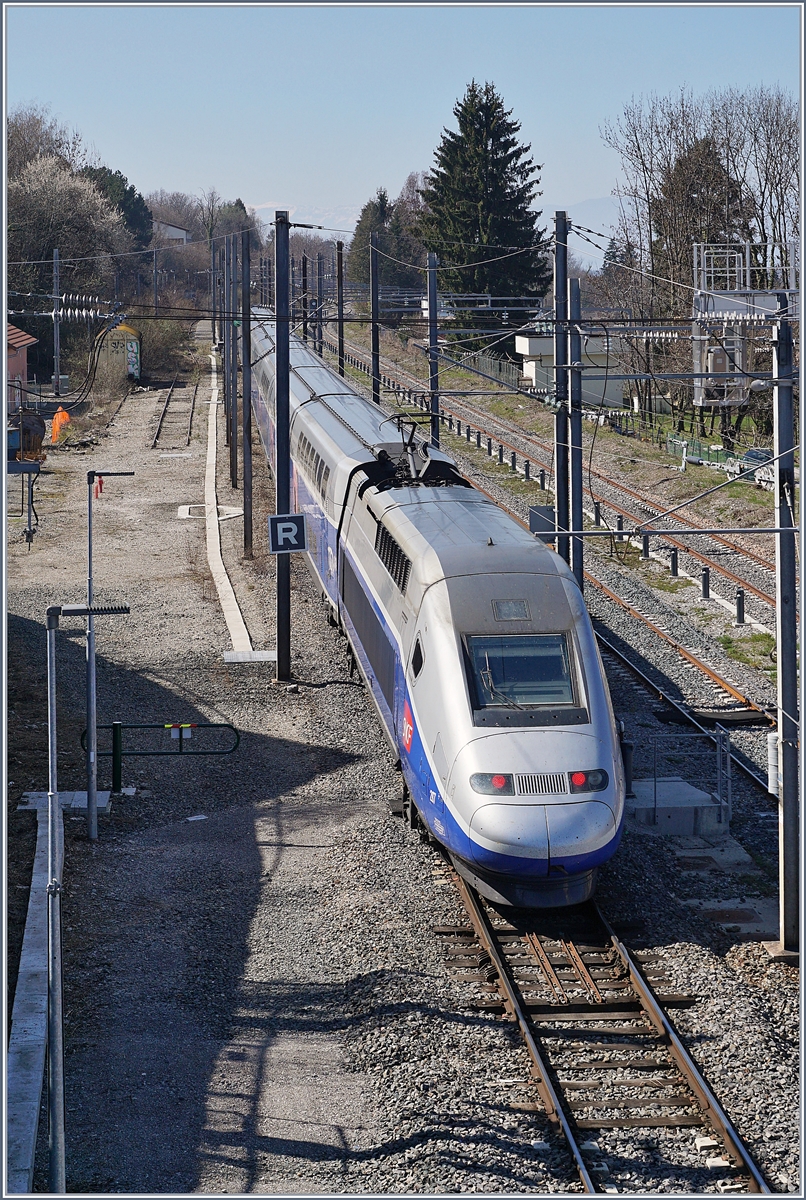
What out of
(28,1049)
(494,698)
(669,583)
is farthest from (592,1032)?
(669,583)

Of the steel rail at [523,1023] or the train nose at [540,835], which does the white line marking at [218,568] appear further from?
the train nose at [540,835]

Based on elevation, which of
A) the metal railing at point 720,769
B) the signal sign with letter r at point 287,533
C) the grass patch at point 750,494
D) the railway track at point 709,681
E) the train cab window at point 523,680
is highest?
the grass patch at point 750,494

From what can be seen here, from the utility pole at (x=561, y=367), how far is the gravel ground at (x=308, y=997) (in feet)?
13.0

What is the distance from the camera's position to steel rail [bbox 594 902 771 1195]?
7.92m

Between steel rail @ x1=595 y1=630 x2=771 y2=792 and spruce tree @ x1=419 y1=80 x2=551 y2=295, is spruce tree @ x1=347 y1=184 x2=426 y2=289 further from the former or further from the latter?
steel rail @ x1=595 y1=630 x2=771 y2=792

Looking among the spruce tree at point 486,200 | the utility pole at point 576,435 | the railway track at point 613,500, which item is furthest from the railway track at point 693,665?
the spruce tree at point 486,200

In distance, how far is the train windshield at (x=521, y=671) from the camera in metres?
11.3

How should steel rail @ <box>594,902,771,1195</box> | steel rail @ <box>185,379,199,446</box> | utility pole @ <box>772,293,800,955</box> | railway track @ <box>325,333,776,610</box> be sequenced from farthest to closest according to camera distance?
steel rail @ <box>185,379,199,446</box> < railway track @ <box>325,333,776,610</box> < utility pole @ <box>772,293,800,955</box> < steel rail @ <box>594,902,771,1195</box>

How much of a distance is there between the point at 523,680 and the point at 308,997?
326 cm

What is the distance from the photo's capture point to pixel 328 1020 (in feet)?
32.6

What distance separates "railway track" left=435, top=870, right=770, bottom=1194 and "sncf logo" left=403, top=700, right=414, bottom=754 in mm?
1475

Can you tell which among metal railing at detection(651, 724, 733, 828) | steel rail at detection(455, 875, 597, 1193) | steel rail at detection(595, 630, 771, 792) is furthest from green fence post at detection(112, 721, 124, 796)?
steel rail at detection(595, 630, 771, 792)

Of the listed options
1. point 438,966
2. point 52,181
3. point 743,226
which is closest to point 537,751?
point 438,966

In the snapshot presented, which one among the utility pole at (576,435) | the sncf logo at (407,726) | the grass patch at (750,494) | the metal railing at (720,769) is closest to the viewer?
the sncf logo at (407,726)
